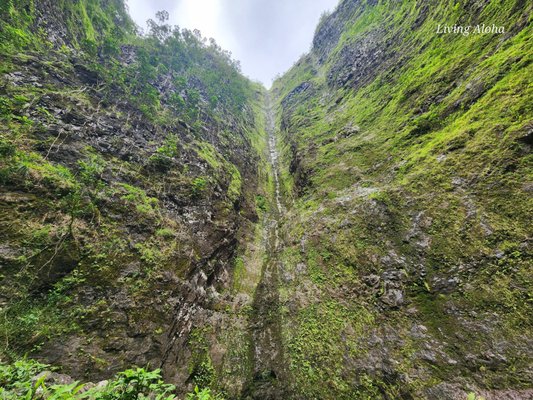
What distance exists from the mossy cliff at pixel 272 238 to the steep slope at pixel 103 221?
0.07m

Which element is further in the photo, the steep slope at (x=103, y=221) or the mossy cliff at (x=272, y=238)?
the steep slope at (x=103, y=221)

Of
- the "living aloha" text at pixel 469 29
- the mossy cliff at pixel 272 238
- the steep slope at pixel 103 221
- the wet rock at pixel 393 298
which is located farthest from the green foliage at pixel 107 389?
the "living aloha" text at pixel 469 29

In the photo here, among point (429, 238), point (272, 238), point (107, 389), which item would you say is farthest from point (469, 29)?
point (107, 389)

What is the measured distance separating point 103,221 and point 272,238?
10.1m

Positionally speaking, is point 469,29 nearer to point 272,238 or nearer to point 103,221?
point 272,238

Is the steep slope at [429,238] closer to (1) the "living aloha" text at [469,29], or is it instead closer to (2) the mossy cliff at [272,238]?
(2) the mossy cliff at [272,238]

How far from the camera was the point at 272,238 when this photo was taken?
16219mm

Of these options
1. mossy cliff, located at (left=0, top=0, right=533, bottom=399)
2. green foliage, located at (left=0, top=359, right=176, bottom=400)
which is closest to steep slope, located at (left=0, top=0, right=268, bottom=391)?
mossy cliff, located at (left=0, top=0, right=533, bottom=399)

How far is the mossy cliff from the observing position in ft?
21.1

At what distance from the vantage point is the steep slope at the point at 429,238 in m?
6.41

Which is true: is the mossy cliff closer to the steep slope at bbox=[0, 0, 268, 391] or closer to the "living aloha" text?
the steep slope at bbox=[0, 0, 268, 391]

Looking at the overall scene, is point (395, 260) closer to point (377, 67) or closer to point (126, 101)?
point (126, 101)

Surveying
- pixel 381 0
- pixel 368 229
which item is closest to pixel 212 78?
pixel 381 0

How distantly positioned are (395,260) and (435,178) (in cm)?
408
